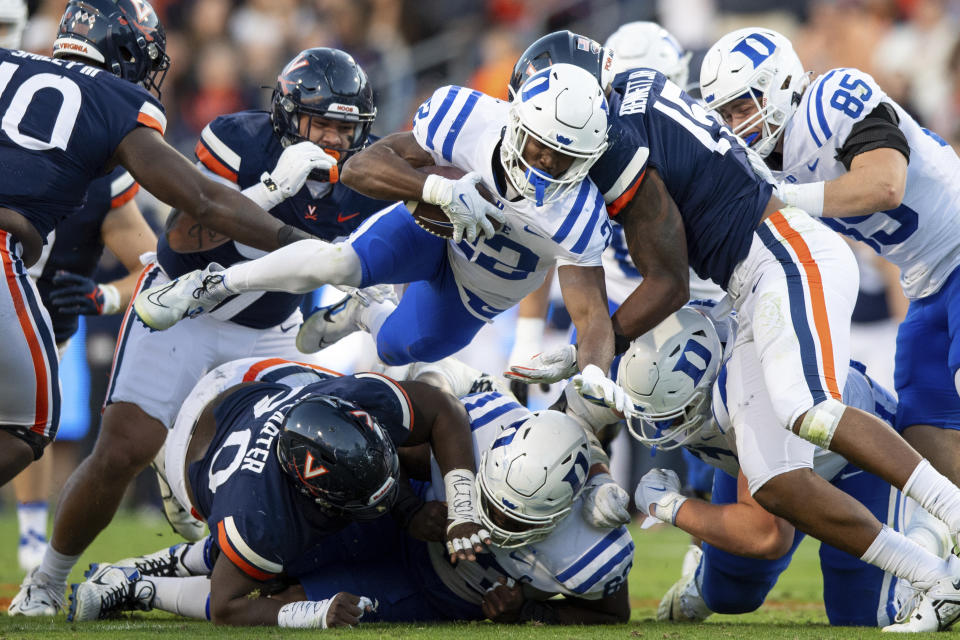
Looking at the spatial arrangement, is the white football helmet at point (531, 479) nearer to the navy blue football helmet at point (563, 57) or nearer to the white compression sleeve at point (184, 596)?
the white compression sleeve at point (184, 596)

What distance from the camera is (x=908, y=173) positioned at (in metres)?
4.27

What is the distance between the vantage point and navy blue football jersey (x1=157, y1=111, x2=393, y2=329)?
4.77 m

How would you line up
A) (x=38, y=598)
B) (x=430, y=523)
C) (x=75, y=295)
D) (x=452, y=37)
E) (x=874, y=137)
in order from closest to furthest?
(x=430, y=523) < (x=874, y=137) < (x=38, y=598) < (x=75, y=295) < (x=452, y=37)

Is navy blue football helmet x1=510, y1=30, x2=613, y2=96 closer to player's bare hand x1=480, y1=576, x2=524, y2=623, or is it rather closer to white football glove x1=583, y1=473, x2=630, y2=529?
white football glove x1=583, y1=473, x2=630, y2=529

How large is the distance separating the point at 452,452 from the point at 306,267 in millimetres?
829

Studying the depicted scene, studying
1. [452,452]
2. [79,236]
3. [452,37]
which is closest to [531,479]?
[452,452]

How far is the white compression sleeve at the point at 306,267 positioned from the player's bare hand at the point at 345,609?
109cm

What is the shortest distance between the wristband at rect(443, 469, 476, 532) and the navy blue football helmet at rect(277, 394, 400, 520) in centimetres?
18

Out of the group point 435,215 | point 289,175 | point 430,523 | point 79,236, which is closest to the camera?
point 430,523

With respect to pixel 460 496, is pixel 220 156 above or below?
above

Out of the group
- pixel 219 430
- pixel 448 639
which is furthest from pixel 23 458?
pixel 448 639

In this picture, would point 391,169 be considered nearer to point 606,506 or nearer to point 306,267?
point 306,267

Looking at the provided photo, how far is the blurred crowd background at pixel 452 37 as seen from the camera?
9.90m

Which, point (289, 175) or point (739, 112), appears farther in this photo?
point (289, 175)
